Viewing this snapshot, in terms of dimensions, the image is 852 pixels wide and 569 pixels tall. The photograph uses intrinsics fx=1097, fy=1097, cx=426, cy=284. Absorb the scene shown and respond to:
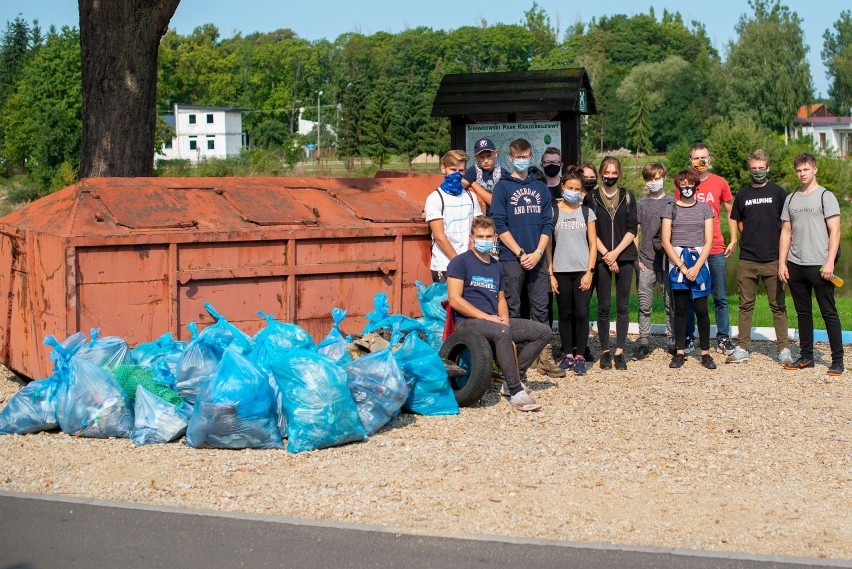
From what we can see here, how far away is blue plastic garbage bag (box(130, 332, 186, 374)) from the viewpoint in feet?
24.7

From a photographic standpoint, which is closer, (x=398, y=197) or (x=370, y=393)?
(x=370, y=393)

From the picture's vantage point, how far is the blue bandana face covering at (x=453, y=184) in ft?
28.7

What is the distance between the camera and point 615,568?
4.87 metres

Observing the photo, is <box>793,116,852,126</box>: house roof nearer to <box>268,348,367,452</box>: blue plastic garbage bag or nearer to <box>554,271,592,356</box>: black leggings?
<box>554,271,592,356</box>: black leggings

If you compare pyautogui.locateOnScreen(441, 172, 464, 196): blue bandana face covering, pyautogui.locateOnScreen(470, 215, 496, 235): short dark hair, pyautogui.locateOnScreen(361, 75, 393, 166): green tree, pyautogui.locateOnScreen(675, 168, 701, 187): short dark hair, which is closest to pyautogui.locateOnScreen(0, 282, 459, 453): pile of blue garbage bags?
pyautogui.locateOnScreen(470, 215, 496, 235): short dark hair

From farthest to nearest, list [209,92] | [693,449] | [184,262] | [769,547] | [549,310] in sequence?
[209,92]
[549,310]
[184,262]
[693,449]
[769,547]

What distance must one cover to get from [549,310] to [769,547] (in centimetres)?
400

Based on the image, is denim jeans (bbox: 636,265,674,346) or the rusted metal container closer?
the rusted metal container

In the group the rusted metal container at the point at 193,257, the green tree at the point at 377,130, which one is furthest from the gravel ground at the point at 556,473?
the green tree at the point at 377,130

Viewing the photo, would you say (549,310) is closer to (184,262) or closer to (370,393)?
(370,393)

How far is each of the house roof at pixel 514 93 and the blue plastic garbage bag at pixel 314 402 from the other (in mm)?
5110

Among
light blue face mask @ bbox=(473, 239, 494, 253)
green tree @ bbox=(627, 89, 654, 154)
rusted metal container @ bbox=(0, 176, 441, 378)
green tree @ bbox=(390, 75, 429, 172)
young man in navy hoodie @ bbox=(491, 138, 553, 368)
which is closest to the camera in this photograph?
light blue face mask @ bbox=(473, 239, 494, 253)

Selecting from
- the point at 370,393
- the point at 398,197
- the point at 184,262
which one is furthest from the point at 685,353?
the point at 184,262

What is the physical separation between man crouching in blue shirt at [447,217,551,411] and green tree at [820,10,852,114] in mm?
112268
